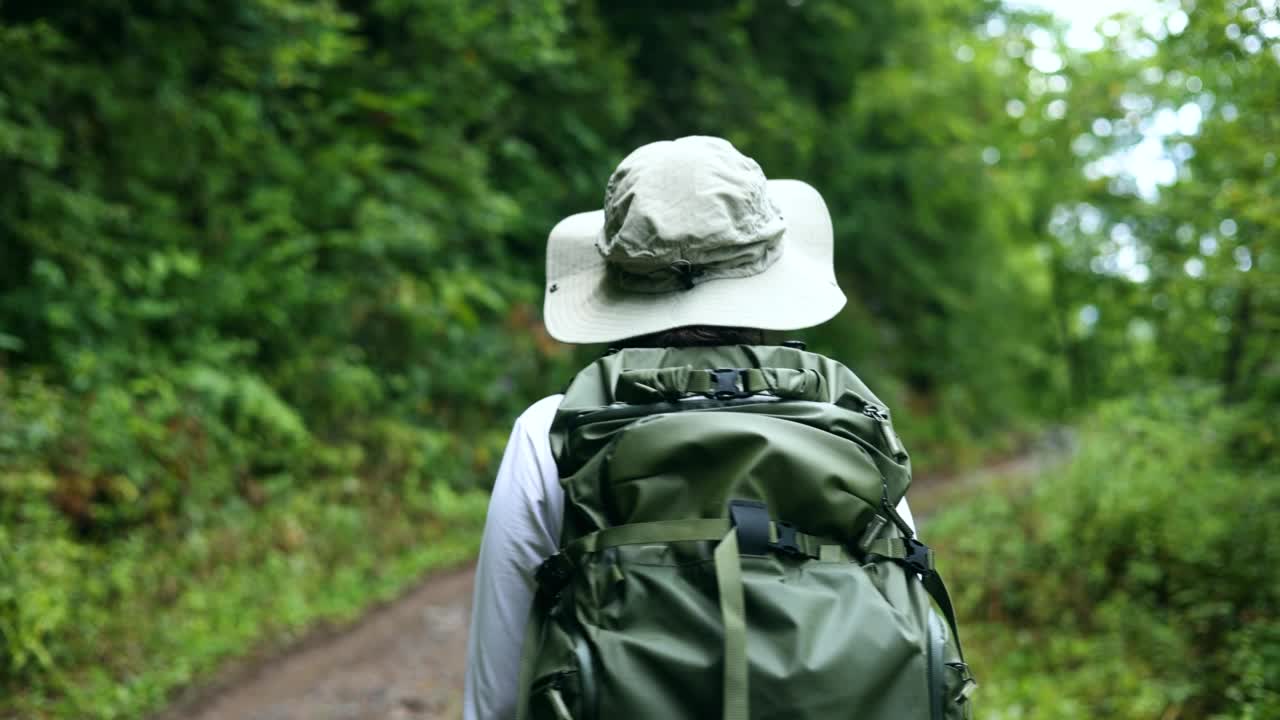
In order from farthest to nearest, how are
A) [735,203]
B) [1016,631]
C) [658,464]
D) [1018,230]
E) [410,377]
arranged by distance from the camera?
[1018,230]
[410,377]
[1016,631]
[735,203]
[658,464]

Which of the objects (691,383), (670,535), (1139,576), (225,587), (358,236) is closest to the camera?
(670,535)

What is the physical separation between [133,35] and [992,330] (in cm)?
1506

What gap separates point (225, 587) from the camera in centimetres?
664

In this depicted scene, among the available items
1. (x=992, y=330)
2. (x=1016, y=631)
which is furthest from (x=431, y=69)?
(x=992, y=330)

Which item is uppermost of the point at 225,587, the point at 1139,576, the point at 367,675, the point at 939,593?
the point at 939,593

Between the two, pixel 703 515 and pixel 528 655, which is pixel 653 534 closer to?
pixel 703 515

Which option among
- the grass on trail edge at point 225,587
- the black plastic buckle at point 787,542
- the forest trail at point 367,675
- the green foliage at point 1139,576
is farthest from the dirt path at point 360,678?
the black plastic buckle at point 787,542

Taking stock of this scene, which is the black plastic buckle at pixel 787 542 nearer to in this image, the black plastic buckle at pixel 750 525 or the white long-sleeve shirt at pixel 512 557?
the black plastic buckle at pixel 750 525

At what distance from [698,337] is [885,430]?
367mm

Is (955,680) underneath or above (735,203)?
underneath

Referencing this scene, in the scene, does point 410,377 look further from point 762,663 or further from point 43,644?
point 762,663

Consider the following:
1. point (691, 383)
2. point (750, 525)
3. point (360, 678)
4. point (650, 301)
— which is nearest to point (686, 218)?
point (650, 301)

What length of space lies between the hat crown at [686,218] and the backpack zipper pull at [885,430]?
0.34m

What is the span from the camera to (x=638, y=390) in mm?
1671
